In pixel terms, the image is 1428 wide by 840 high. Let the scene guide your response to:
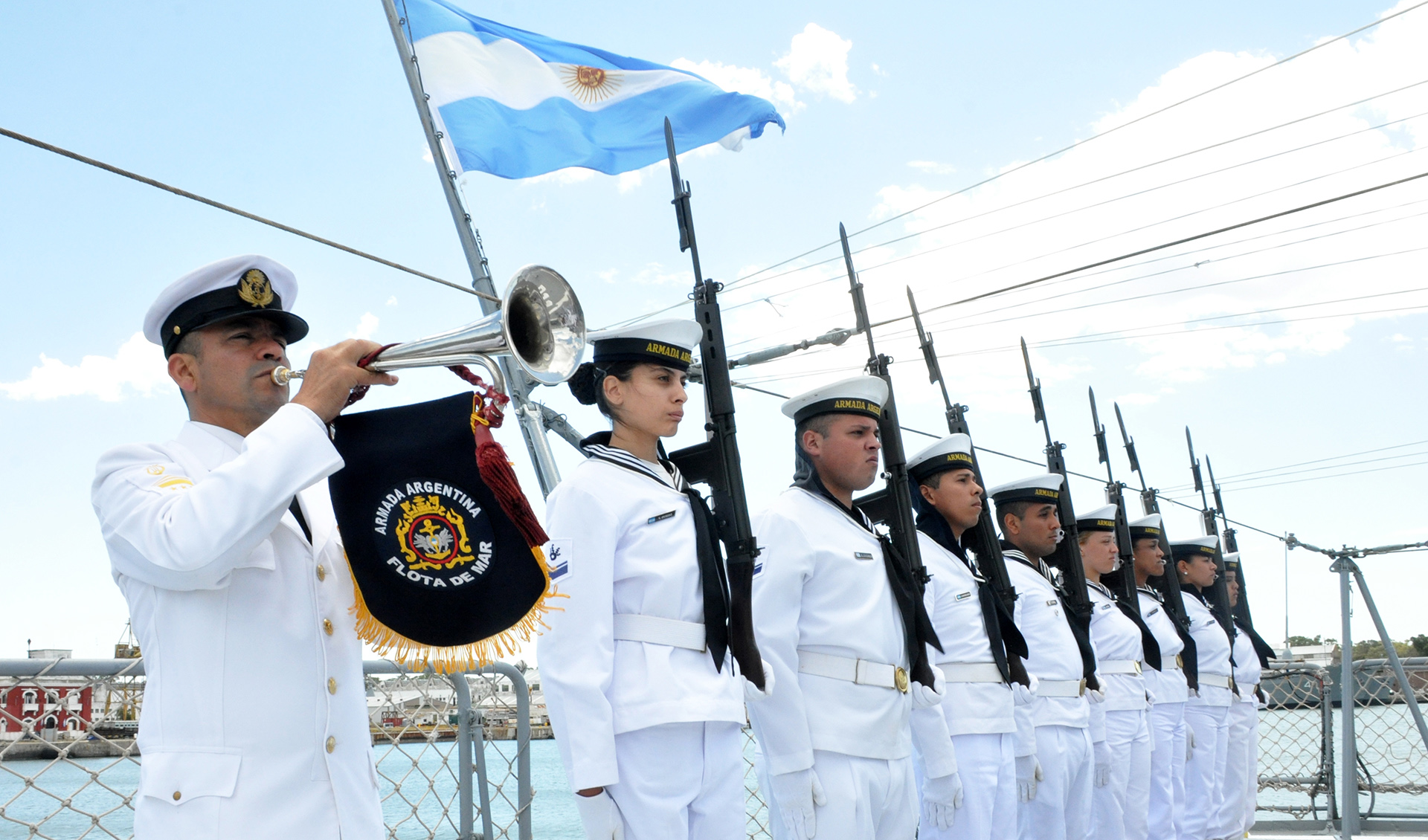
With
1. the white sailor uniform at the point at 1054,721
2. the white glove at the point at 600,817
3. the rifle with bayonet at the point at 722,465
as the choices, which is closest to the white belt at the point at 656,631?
the rifle with bayonet at the point at 722,465

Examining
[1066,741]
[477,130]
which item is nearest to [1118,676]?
[1066,741]

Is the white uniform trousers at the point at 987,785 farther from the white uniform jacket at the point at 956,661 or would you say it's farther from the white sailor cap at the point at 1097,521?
the white sailor cap at the point at 1097,521

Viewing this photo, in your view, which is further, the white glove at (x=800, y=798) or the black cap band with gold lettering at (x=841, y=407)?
the black cap band with gold lettering at (x=841, y=407)

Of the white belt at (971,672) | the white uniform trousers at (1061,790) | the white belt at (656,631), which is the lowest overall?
the white uniform trousers at (1061,790)

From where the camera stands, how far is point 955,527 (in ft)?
18.5

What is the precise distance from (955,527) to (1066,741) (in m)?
1.16

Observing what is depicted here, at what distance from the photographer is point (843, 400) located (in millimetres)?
4570

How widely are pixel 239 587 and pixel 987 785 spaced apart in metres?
3.46

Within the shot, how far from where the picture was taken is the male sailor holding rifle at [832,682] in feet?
11.7

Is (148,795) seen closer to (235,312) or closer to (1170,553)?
(235,312)

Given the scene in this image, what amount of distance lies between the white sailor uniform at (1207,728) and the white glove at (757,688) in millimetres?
5586

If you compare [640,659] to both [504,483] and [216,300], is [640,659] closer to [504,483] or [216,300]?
[504,483]

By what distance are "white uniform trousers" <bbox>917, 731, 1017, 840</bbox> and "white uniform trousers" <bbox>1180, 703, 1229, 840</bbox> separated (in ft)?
12.3

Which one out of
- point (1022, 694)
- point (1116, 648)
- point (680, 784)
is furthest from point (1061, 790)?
point (680, 784)
